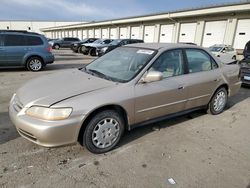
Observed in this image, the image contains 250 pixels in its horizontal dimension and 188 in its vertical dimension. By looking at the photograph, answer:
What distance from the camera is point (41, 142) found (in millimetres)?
2734

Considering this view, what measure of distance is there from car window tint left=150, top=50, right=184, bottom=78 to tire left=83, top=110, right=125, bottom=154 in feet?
3.37

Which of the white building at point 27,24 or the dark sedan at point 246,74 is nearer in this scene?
the dark sedan at point 246,74

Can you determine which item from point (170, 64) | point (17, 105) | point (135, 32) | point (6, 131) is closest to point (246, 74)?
point (170, 64)

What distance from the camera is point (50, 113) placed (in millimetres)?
2646

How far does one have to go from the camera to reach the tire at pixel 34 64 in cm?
966

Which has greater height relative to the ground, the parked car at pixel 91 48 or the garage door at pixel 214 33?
the garage door at pixel 214 33

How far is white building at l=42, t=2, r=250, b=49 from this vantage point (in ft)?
55.9

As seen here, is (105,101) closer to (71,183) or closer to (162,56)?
(71,183)

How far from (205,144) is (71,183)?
2.24 meters

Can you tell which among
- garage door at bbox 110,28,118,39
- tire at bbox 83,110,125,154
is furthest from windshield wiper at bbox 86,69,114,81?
garage door at bbox 110,28,118,39

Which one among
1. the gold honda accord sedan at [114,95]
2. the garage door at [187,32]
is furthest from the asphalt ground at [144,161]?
the garage door at [187,32]

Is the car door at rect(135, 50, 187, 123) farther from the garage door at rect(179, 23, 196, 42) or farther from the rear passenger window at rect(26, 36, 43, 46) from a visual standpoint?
the garage door at rect(179, 23, 196, 42)

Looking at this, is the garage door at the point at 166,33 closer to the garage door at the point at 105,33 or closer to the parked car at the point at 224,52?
the parked car at the point at 224,52

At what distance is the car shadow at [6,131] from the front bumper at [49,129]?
0.79 meters
